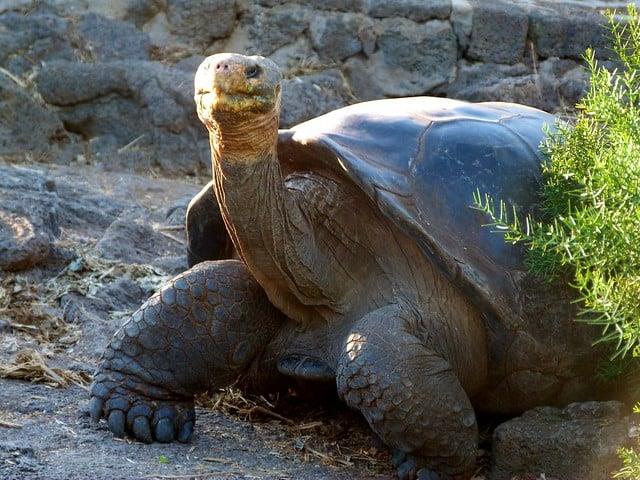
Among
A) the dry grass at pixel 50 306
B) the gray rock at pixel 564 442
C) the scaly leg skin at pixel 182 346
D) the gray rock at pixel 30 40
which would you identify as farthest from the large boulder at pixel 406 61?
the gray rock at pixel 564 442

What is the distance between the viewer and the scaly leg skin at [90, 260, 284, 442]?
3.80m

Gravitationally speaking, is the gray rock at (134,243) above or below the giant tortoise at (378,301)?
below

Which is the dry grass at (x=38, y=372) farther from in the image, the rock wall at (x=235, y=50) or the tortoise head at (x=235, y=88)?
the rock wall at (x=235, y=50)

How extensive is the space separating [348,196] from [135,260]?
209 cm

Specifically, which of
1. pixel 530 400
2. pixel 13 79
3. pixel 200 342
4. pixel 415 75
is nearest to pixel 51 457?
pixel 200 342

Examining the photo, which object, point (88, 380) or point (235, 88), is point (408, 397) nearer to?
point (235, 88)

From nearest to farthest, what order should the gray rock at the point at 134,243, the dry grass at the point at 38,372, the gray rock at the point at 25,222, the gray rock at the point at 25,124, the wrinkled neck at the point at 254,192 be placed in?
the wrinkled neck at the point at 254,192 < the dry grass at the point at 38,372 < the gray rock at the point at 25,222 < the gray rock at the point at 134,243 < the gray rock at the point at 25,124

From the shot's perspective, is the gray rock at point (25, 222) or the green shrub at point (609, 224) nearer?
the green shrub at point (609, 224)

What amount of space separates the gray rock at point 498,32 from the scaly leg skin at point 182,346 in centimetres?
464

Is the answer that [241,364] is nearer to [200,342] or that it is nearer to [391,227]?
[200,342]

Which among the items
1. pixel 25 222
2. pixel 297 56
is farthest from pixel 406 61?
pixel 25 222

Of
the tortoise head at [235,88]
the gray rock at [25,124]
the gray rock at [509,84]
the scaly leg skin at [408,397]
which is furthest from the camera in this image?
the gray rock at [509,84]

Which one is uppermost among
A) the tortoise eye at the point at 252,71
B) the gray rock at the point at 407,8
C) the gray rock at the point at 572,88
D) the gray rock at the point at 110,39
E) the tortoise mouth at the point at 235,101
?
the tortoise eye at the point at 252,71

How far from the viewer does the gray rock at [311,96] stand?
7770 mm
